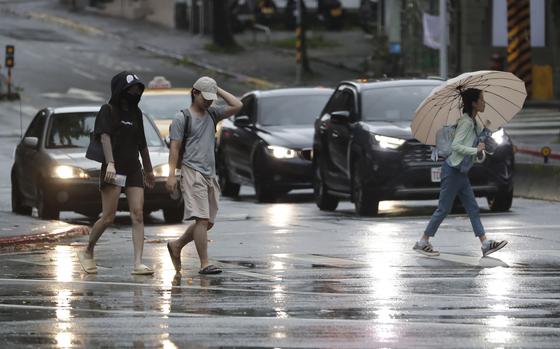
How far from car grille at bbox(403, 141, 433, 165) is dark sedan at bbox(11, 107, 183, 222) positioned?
286 centimetres

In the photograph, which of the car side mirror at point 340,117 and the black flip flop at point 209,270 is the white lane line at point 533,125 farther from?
the black flip flop at point 209,270

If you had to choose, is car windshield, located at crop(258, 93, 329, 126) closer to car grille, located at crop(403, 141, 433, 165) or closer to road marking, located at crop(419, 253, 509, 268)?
car grille, located at crop(403, 141, 433, 165)

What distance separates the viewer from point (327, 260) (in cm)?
1501

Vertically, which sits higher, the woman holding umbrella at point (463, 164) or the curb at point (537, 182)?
the woman holding umbrella at point (463, 164)

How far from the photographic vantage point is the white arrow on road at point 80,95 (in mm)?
52362

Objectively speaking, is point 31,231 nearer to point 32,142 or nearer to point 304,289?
point 32,142

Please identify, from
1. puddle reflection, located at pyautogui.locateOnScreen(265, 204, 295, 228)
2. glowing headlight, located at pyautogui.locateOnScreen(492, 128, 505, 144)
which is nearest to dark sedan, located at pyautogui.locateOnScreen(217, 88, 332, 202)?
puddle reflection, located at pyautogui.locateOnScreen(265, 204, 295, 228)

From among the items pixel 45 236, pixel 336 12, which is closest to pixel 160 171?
pixel 45 236

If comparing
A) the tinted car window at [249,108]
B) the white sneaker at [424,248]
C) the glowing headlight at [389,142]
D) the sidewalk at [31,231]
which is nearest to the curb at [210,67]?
the tinted car window at [249,108]

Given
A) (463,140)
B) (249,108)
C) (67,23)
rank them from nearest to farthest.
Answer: (463,140) < (249,108) < (67,23)

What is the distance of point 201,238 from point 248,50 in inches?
1970

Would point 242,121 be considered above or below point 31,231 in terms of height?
above

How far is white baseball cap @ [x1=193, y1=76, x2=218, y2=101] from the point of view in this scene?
14.0 metres

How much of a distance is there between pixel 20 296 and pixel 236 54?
167 ft
